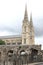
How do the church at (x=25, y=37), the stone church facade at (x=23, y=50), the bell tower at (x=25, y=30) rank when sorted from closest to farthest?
the stone church facade at (x=23, y=50), the bell tower at (x=25, y=30), the church at (x=25, y=37)

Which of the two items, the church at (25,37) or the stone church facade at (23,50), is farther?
the church at (25,37)

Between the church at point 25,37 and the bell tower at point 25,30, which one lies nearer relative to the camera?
the bell tower at point 25,30

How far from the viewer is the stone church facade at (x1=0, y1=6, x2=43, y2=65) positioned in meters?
41.5

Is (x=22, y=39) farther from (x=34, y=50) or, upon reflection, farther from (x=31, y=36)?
(x=34, y=50)

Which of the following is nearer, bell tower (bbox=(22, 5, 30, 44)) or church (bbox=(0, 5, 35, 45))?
bell tower (bbox=(22, 5, 30, 44))

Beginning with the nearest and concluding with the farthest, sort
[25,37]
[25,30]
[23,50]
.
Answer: [23,50] < [25,30] < [25,37]

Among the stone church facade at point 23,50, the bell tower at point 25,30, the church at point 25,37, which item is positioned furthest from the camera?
the church at point 25,37

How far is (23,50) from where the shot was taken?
79875 mm

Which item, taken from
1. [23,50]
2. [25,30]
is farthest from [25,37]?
[23,50]

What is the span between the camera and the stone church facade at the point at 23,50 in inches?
1633

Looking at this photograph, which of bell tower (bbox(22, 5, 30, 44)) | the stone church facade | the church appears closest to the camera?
the stone church facade

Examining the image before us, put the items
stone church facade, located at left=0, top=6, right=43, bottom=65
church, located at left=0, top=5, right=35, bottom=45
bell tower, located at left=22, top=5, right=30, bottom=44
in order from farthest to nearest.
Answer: church, located at left=0, top=5, right=35, bottom=45 < bell tower, located at left=22, top=5, right=30, bottom=44 < stone church facade, located at left=0, top=6, right=43, bottom=65


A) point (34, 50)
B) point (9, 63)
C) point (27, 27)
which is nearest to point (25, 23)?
point (27, 27)

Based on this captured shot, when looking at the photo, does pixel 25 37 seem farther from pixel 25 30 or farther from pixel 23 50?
pixel 23 50
